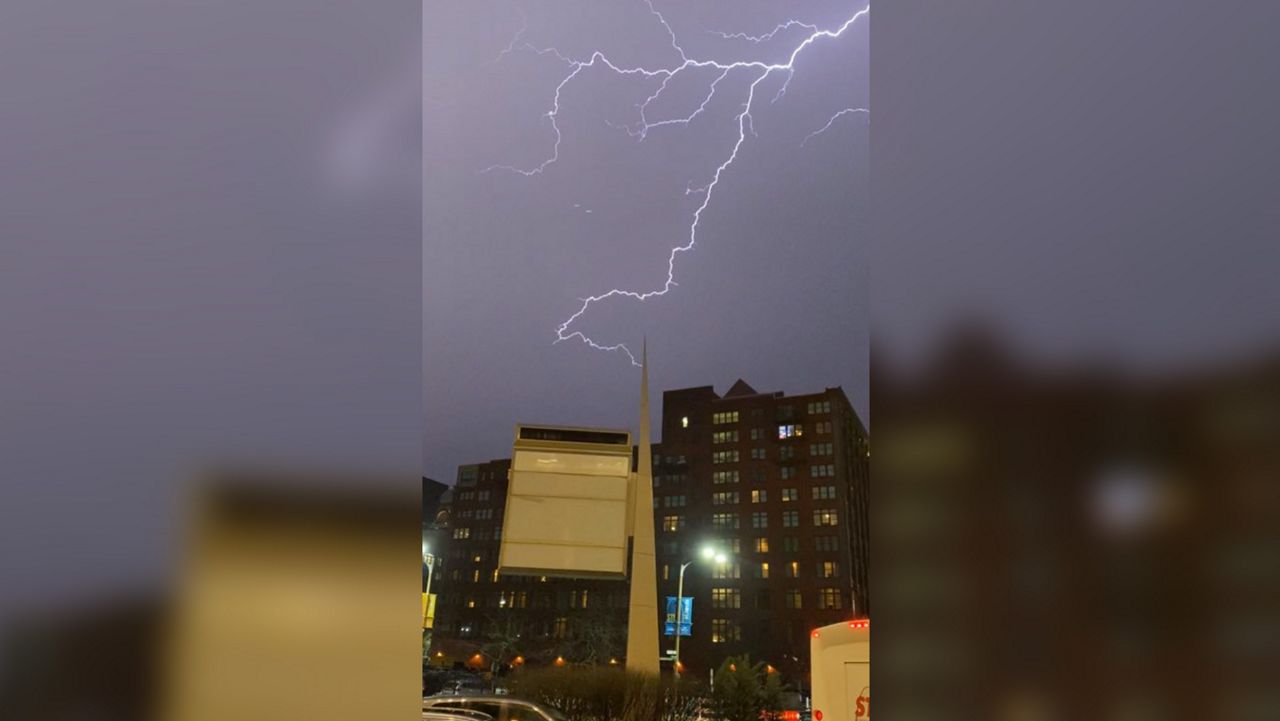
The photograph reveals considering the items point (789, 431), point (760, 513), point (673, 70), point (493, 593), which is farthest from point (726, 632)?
point (673, 70)

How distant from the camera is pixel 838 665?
6762 mm

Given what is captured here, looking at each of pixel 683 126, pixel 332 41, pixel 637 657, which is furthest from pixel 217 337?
pixel 683 126

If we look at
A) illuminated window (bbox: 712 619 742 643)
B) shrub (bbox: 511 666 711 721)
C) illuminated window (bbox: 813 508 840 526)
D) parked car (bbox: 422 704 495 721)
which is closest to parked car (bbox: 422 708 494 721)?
parked car (bbox: 422 704 495 721)

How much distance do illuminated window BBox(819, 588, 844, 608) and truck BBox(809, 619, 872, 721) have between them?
35.0m

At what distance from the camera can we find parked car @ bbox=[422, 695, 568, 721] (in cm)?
675

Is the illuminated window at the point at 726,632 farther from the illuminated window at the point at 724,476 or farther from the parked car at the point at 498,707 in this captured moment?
the parked car at the point at 498,707

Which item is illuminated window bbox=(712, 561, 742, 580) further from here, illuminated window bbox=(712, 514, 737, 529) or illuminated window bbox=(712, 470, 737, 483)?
illuminated window bbox=(712, 470, 737, 483)

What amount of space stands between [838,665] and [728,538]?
37.5 metres

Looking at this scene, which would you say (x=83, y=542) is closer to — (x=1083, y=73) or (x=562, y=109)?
(x=1083, y=73)

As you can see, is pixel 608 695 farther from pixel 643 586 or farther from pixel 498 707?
pixel 498 707

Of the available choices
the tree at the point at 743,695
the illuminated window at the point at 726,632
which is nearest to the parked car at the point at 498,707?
the tree at the point at 743,695

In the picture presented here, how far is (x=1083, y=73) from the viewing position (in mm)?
A: 1049

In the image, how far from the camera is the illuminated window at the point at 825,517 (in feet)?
140

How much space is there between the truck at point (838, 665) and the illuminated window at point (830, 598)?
115 ft
